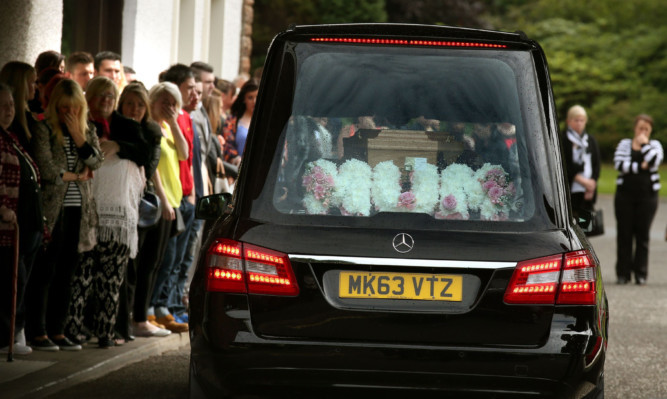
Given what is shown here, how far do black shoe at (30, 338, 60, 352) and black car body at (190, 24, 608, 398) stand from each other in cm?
360

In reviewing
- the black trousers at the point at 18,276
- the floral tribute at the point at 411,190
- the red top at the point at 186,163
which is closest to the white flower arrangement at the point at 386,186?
the floral tribute at the point at 411,190

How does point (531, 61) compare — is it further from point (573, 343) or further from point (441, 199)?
point (573, 343)

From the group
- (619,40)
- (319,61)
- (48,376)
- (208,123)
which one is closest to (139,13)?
(208,123)

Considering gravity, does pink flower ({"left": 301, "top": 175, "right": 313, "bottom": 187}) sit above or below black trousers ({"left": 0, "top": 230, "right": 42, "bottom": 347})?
above

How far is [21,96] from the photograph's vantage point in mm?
8508

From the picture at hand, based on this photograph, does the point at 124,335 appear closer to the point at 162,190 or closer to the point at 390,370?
the point at 162,190

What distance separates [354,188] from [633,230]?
12.1 m

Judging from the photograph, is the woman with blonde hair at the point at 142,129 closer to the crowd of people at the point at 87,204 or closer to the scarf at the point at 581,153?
the crowd of people at the point at 87,204

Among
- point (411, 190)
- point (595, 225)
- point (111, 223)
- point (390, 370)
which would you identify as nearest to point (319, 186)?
point (411, 190)

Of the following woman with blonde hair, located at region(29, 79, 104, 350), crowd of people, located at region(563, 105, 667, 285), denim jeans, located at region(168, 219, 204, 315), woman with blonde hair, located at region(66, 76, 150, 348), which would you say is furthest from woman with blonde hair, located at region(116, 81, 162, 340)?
crowd of people, located at region(563, 105, 667, 285)

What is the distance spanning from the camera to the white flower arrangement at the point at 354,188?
209 inches

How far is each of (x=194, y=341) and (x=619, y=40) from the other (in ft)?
221

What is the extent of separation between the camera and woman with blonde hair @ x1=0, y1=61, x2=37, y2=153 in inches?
331

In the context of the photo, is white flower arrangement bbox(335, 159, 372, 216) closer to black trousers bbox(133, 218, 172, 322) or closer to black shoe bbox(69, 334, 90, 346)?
black shoe bbox(69, 334, 90, 346)
